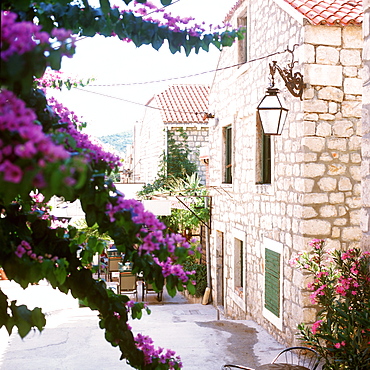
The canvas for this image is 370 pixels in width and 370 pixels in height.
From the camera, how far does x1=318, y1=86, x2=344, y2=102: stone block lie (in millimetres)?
6809

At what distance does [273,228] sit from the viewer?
800 centimetres

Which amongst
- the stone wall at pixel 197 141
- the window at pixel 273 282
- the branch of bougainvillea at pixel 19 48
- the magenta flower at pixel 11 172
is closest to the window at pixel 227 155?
the window at pixel 273 282

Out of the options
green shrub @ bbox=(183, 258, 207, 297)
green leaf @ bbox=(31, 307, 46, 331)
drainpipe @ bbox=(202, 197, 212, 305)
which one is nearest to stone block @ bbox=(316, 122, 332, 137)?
green leaf @ bbox=(31, 307, 46, 331)

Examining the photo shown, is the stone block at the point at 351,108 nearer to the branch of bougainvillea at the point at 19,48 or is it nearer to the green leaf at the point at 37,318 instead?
the green leaf at the point at 37,318

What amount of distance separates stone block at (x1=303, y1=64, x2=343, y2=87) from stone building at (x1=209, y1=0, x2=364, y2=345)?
0.5 inches

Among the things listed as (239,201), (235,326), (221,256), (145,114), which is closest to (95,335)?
(235,326)

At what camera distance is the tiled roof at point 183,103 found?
58.2ft

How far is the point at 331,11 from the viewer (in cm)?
698

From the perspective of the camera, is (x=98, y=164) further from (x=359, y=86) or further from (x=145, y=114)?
(x=145, y=114)

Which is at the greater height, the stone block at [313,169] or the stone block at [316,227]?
the stone block at [313,169]

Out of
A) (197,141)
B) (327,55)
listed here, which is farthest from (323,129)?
(197,141)

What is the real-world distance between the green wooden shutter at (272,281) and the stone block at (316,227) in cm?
106

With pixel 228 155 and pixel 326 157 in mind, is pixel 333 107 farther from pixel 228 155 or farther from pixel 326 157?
pixel 228 155

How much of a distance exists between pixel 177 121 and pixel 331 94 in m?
11.0
